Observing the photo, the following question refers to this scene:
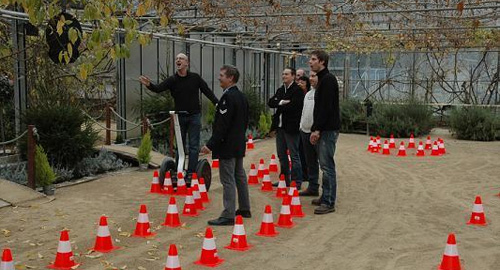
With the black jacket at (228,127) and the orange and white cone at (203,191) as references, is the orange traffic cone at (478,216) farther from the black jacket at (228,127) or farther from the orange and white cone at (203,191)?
the orange and white cone at (203,191)

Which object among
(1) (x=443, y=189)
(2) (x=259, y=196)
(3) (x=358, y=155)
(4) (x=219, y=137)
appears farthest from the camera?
(3) (x=358, y=155)

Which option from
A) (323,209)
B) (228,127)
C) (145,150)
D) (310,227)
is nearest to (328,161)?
(323,209)

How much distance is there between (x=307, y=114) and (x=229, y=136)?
200 cm

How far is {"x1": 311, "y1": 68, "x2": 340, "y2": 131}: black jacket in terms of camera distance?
698 centimetres

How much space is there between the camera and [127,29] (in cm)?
432

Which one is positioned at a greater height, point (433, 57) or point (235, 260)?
point (433, 57)

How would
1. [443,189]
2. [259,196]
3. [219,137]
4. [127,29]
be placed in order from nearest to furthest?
[127,29] < [219,137] < [259,196] < [443,189]

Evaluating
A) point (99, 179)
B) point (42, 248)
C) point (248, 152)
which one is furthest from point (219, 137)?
point (248, 152)

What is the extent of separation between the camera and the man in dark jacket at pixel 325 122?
7.01m

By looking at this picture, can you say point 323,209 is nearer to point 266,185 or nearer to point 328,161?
point 328,161

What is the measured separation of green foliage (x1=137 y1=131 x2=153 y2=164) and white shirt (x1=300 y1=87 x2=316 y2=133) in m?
3.47

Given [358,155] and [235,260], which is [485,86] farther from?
[235,260]

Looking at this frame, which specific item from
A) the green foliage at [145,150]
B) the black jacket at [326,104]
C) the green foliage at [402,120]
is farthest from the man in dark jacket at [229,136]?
the green foliage at [402,120]

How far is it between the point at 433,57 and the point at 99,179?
17.2 metres
